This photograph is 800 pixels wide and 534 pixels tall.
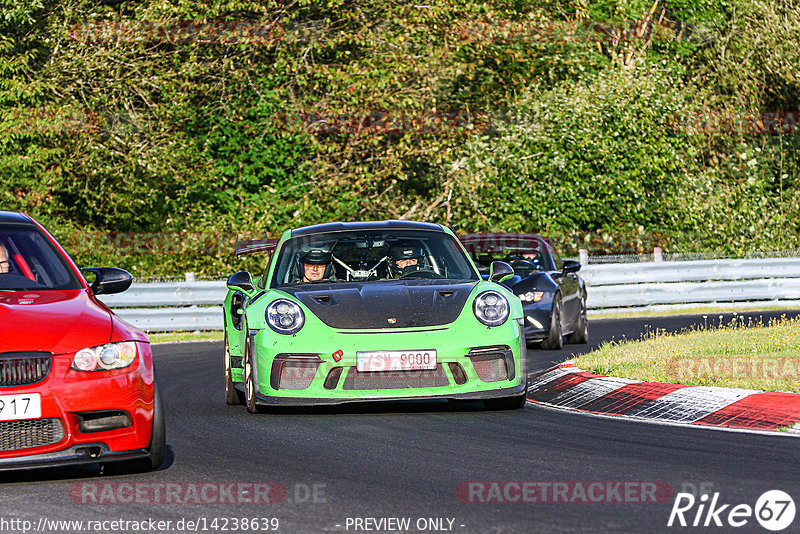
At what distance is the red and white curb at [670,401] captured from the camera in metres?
8.71

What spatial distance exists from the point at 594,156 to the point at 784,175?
29.3 feet

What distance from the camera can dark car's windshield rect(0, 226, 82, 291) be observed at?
26.9 ft

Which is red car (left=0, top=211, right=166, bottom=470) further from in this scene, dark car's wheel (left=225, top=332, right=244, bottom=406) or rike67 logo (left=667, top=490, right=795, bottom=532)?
dark car's wheel (left=225, top=332, right=244, bottom=406)

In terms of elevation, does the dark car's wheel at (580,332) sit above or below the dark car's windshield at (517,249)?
below

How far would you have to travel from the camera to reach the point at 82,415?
693cm

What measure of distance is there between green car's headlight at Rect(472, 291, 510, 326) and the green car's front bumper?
0.07 metres

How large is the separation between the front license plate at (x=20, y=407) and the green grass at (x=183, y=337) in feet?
48.2

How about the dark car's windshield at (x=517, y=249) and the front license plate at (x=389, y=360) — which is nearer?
the front license plate at (x=389, y=360)

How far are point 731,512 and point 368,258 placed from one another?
5310 mm

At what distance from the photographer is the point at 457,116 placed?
29000 millimetres

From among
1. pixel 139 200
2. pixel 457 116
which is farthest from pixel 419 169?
pixel 139 200

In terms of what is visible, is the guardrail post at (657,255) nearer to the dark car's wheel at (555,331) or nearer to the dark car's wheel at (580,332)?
the dark car's wheel at (580,332)


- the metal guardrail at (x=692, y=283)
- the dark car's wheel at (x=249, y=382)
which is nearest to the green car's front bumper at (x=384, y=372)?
the dark car's wheel at (x=249, y=382)

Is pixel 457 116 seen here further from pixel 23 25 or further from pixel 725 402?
pixel 725 402
